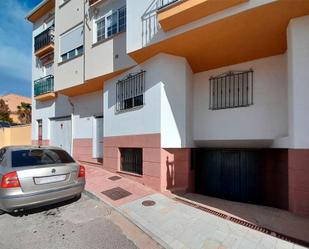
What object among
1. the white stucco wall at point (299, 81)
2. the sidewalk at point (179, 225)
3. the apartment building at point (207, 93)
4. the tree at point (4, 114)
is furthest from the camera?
the tree at point (4, 114)

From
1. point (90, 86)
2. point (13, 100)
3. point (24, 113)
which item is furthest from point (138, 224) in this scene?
point (13, 100)

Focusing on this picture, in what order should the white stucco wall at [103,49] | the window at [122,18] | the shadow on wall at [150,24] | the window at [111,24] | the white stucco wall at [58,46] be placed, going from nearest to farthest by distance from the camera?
the shadow on wall at [150,24] < the white stucco wall at [103,49] < the window at [122,18] < the window at [111,24] < the white stucco wall at [58,46]

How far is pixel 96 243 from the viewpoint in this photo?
3.54 metres

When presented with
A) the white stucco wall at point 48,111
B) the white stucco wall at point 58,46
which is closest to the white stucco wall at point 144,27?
the white stucco wall at point 58,46

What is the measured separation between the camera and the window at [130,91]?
Answer: 7410 millimetres

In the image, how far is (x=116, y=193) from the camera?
6.07 metres

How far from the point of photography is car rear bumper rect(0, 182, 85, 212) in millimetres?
4121

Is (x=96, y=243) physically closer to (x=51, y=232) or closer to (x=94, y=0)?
(x=51, y=232)

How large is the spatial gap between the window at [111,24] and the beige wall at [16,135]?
11.7 metres

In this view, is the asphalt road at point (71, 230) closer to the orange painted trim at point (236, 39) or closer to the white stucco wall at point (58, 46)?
the orange painted trim at point (236, 39)

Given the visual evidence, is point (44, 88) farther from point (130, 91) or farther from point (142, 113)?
point (142, 113)

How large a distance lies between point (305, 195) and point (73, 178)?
539 centimetres

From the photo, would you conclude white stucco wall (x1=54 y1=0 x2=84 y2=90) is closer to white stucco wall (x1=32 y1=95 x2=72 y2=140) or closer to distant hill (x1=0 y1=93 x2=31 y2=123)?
white stucco wall (x1=32 y1=95 x2=72 y2=140)

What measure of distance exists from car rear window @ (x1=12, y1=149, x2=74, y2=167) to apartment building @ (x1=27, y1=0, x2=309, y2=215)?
2.69 meters
